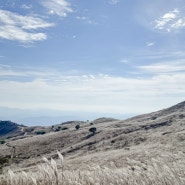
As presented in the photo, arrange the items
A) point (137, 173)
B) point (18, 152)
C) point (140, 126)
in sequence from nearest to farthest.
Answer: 1. point (137, 173)
2. point (18, 152)
3. point (140, 126)

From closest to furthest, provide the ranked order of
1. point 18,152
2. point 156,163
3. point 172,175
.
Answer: point 172,175 < point 156,163 < point 18,152

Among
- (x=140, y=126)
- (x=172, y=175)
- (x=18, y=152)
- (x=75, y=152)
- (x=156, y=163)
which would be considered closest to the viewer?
(x=172, y=175)

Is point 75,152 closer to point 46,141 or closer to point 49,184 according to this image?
point 46,141

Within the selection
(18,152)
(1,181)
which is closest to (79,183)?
(1,181)

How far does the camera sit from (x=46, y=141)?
10556cm

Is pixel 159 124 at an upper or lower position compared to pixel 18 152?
upper

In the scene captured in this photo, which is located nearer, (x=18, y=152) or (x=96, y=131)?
(x=18, y=152)

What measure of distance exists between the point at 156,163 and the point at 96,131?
9732 cm

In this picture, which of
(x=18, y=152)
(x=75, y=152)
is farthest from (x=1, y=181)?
(x=18, y=152)

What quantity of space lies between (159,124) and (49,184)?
98193mm

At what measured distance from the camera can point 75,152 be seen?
272 feet

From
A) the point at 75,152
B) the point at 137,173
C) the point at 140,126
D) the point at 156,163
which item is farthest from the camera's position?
the point at 140,126

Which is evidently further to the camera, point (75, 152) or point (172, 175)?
point (75, 152)

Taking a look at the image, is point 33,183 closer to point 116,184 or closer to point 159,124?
point 116,184
